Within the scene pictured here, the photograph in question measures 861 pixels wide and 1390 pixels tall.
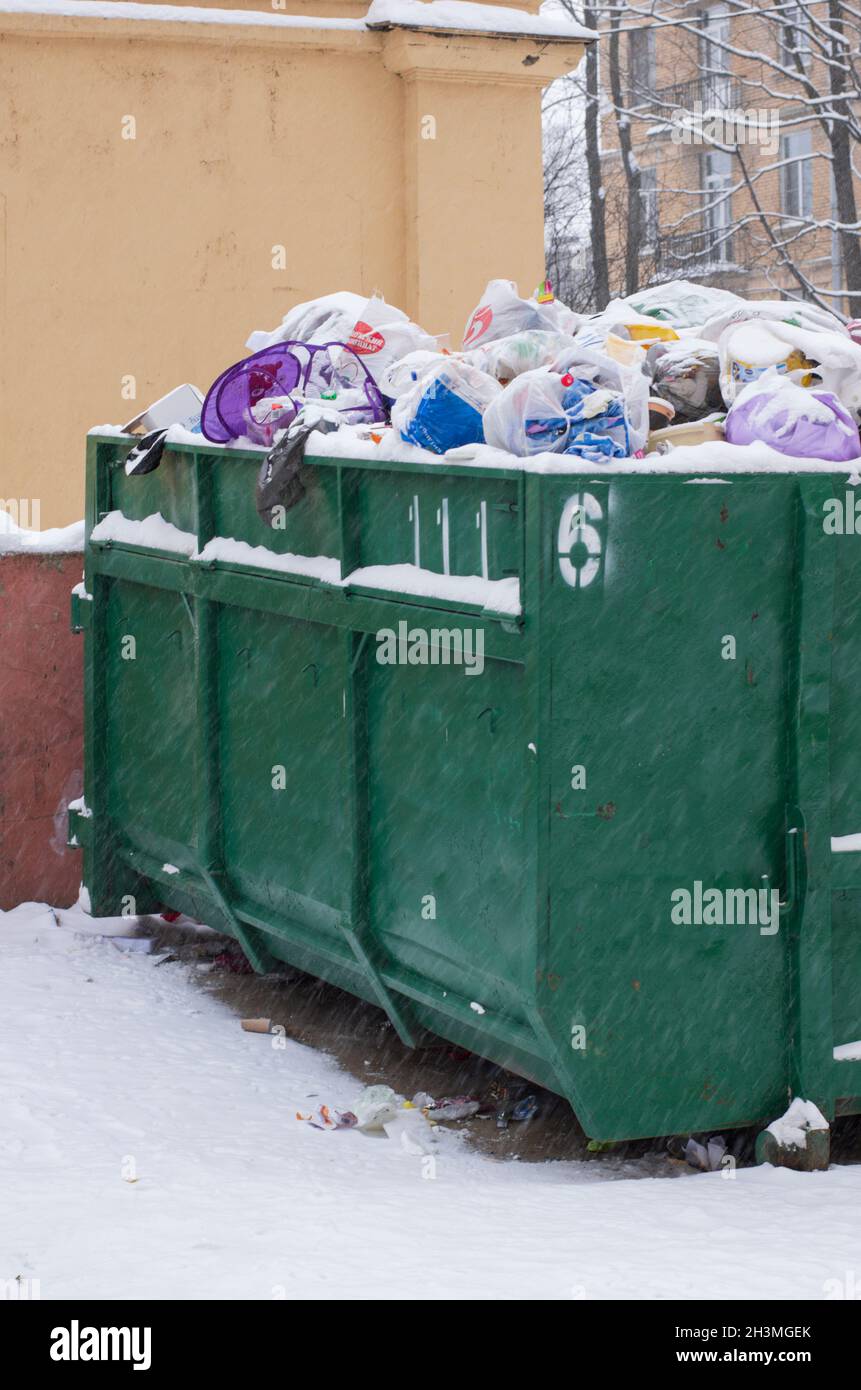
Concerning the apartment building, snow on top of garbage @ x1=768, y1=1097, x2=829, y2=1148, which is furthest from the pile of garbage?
the apartment building

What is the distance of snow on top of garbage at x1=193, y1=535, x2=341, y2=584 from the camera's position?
4672 mm

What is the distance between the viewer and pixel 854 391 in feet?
14.8

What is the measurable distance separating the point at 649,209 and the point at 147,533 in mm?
27579

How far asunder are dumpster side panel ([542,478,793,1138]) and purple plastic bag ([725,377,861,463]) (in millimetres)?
209

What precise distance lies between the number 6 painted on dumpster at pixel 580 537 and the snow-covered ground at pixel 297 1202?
127 centimetres

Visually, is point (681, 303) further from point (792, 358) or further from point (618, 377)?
point (618, 377)

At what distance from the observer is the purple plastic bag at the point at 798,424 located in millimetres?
4086

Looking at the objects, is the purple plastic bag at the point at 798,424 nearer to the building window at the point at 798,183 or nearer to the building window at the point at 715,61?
the building window at the point at 715,61

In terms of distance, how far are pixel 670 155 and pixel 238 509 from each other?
106 ft

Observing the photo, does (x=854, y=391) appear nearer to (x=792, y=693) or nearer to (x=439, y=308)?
(x=792, y=693)

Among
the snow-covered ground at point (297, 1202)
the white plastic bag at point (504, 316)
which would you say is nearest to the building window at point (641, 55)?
the white plastic bag at point (504, 316)

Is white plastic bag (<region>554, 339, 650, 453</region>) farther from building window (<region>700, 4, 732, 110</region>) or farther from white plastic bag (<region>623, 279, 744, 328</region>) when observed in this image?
building window (<region>700, 4, 732, 110</region>)

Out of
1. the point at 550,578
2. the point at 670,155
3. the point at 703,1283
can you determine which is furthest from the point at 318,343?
the point at 670,155

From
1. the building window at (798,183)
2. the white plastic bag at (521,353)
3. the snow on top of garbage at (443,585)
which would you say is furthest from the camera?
the building window at (798,183)
